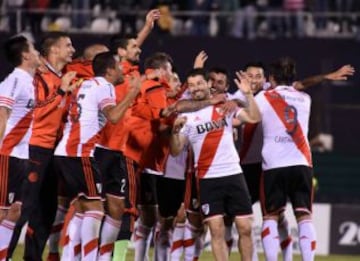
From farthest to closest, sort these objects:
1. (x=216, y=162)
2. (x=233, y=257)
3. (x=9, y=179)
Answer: (x=233, y=257), (x=216, y=162), (x=9, y=179)

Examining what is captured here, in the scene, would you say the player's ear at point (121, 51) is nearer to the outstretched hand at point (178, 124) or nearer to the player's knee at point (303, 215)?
the outstretched hand at point (178, 124)

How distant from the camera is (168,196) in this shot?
17297mm

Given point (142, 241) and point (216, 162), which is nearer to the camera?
point (216, 162)

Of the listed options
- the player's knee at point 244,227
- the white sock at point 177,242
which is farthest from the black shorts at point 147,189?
the player's knee at point 244,227

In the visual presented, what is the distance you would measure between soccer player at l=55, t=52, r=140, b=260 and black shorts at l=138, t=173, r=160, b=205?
1637 millimetres

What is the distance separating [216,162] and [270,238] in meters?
1.18

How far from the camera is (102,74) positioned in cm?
1568

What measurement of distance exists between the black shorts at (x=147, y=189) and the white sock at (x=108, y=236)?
3.78 feet

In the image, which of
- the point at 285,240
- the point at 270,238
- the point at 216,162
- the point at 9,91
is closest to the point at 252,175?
the point at 285,240

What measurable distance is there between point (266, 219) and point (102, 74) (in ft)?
8.25

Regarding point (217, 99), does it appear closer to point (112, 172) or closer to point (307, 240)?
point (112, 172)

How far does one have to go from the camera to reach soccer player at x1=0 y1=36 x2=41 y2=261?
1461 centimetres

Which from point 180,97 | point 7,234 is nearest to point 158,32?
point 180,97

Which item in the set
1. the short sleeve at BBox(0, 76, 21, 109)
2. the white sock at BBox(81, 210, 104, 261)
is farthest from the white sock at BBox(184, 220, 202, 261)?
the short sleeve at BBox(0, 76, 21, 109)
